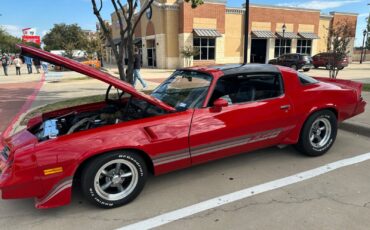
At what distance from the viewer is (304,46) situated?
34969 millimetres

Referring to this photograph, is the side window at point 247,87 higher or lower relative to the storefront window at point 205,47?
lower

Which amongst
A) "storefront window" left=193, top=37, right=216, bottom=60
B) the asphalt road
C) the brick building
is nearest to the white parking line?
the asphalt road

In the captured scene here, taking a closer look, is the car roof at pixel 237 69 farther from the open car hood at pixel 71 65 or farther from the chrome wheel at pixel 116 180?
the chrome wheel at pixel 116 180

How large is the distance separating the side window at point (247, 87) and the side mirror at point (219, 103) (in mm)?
121

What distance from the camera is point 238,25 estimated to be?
102 ft

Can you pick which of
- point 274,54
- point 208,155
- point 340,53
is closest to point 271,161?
point 208,155

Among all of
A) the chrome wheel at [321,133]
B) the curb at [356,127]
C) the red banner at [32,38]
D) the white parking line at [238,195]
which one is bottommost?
the white parking line at [238,195]

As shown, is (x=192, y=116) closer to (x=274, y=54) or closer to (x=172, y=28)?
(x=172, y=28)

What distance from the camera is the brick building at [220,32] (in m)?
28.5

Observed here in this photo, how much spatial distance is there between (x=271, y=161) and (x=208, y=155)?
1.23m

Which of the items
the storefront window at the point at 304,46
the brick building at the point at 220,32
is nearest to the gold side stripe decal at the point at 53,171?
the brick building at the point at 220,32

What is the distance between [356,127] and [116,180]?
15.4ft

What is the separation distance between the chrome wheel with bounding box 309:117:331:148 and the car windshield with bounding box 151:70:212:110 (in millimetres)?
1891

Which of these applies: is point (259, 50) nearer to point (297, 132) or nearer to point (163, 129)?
point (297, 132)
